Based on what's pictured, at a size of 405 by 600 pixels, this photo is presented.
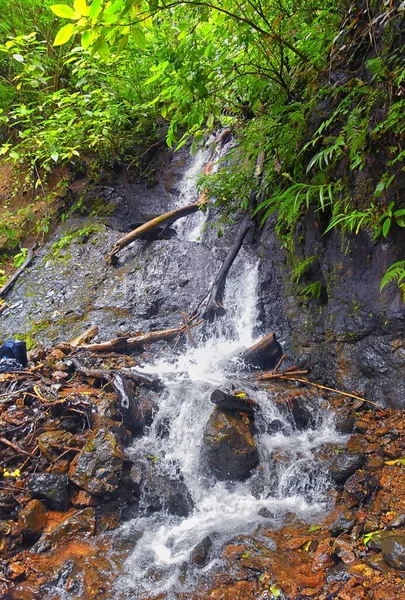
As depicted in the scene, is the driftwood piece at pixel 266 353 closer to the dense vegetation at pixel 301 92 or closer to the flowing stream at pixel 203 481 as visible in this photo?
the flowing stream at pixel 203 481

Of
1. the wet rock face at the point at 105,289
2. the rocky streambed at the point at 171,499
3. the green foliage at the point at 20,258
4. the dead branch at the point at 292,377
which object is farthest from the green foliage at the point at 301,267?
the green foliage at the point at 20,258

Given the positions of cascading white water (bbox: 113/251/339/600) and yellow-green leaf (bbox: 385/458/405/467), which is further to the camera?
yellow-green leaf (bbox: 385/458/405/467)

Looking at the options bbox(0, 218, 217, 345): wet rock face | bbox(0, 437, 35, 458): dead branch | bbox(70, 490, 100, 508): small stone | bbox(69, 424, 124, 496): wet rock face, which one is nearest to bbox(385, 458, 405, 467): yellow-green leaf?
bbox(69, 424, 124, 496): wet rock face

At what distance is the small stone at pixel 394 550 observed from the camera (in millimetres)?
2617

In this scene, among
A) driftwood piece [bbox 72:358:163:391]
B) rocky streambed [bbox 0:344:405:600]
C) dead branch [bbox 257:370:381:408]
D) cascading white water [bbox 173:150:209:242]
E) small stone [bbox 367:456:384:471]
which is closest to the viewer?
rocky streambed [bbox 0:344:405:600]

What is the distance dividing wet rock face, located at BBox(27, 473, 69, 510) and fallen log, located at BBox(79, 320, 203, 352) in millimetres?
2614

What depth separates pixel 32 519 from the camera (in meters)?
3.57

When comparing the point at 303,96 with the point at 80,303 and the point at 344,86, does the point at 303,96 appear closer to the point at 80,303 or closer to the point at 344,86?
the point at 344,86

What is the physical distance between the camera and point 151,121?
10047mm

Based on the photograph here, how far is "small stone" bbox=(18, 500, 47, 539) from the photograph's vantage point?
3518 mm

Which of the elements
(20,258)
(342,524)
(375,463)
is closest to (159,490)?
(342,524)

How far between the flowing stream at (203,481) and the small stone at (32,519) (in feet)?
2.41

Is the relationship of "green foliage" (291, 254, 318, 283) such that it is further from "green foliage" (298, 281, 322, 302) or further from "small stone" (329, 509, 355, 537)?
"small stone" (329, 509, 355, 537)

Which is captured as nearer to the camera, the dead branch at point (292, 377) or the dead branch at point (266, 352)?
the dead branch at point (292, 377)
